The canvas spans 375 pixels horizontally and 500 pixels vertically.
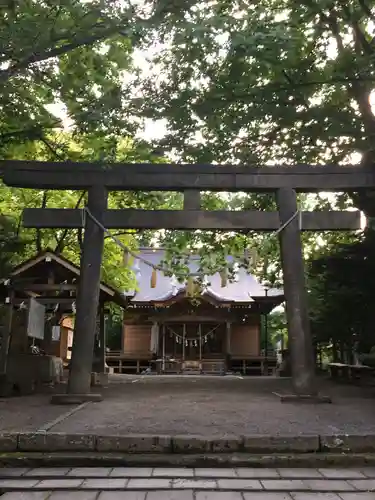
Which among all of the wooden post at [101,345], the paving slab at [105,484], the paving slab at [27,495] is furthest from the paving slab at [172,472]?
the wooden post at [101,345]

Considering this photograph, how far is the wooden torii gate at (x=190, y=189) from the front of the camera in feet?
28.5

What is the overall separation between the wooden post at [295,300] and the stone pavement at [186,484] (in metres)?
3.59

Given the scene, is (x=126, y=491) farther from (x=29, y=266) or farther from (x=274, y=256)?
(x=274, y=256)

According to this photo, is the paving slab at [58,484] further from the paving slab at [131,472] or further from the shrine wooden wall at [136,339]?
the shrine wooden wall at [136,339]

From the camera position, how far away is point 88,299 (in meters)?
8.28

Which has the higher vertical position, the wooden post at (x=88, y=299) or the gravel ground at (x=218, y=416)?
the wooden post at (x=88, y=299)

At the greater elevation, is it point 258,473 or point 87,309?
point 87,309

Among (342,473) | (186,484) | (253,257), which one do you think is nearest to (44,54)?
(186,484)

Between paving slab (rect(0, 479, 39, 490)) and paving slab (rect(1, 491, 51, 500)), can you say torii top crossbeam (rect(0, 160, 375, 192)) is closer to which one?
paving slab (rect(0, 479, 39, 490))

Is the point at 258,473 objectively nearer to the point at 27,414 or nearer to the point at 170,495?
the point at 170,495

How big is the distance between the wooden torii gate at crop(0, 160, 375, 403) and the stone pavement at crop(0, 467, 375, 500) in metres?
4.44

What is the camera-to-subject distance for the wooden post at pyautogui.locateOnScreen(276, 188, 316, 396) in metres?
8.06

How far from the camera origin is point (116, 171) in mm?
8836

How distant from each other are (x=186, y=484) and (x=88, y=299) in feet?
15.6
